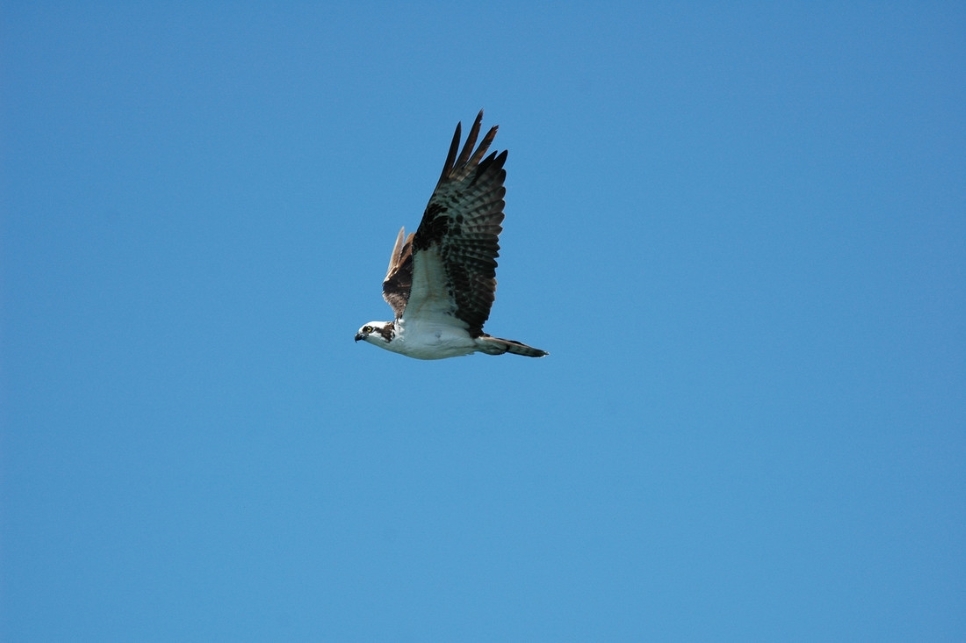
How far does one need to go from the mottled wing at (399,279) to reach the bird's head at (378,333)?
628mm

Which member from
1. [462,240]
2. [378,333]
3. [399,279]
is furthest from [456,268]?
[399,279]

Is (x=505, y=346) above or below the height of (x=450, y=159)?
below

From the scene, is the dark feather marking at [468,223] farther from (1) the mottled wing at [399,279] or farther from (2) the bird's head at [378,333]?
(1) the mottled wing at [399,279]

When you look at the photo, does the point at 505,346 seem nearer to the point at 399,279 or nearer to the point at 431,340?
the point at 431,340

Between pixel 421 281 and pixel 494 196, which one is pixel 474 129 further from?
pixel 421 281

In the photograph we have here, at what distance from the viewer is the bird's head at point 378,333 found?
14578mm

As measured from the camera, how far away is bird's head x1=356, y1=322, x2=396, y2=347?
1458 cm

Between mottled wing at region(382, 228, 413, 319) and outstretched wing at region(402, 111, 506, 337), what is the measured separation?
1497 millimetres

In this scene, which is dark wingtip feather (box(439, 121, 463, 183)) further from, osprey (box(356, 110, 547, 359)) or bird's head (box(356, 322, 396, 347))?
bird's head (box(356, 322, 396, 347))

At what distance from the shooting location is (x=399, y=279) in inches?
651

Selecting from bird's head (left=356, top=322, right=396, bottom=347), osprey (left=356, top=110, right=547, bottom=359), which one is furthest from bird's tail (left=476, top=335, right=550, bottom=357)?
bird's head (left=356, top=322, right=396, bottom=347)

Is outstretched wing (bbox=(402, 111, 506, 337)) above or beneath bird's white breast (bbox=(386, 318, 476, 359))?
above

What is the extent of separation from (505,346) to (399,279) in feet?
9.98

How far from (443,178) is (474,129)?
2.30 ft
